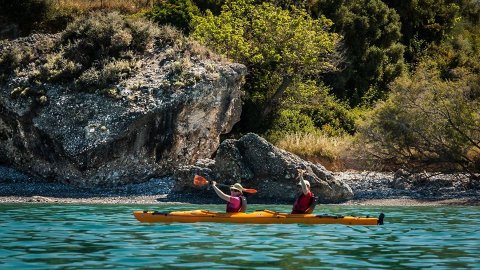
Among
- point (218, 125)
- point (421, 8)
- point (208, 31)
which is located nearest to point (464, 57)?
point (421, 8)

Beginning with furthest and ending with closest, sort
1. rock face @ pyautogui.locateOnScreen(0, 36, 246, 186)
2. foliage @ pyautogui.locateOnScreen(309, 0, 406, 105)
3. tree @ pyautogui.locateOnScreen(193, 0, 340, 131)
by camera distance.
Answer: foliage @ pyautogui.locateOnScreen(309, 0, 406, 105) → tree @ pyautogui.locateOnScreen(193, 0, 340, 131) → rock face @ pyautogui.locateOnScreen(0, 36, 246, 186)

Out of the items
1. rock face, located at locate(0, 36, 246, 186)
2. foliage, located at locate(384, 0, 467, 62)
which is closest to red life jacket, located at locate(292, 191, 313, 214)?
rock face, located at locate(0, 36, 246, 186)

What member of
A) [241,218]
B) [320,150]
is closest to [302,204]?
[241,218]

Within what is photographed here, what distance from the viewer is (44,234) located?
1923 cm

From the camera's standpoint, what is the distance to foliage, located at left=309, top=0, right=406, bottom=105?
4888cm

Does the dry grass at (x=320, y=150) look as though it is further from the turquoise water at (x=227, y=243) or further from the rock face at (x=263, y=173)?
the turquoise water at (x=227, y=243)

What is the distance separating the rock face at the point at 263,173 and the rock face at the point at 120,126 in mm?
3125

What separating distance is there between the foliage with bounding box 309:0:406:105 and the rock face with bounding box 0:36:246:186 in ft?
45.4

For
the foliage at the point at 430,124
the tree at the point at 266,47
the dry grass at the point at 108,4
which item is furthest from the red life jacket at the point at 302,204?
the dry grass at the point at 108,4

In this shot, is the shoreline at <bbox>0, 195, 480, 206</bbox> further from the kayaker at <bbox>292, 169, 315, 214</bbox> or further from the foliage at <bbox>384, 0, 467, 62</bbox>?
the foliage at <bbox>384, 0, 467, 62</bbox>

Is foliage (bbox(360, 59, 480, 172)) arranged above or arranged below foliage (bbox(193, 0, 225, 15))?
below

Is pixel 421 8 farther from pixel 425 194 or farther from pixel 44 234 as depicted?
pixel 44 234

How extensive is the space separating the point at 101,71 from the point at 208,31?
23.9 feet

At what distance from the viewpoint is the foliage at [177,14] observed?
4425 centimetres
